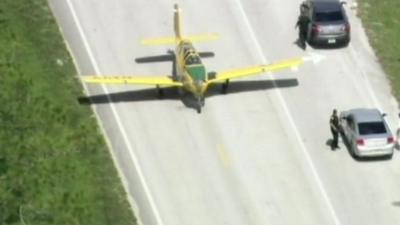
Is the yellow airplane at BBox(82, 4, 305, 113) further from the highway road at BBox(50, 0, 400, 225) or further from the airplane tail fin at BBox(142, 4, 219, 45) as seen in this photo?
the highway road at BBox(50, 0, 400, 225)

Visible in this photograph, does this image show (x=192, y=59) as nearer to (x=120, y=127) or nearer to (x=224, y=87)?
(x=224, y=87)

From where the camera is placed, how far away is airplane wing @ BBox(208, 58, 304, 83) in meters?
58.9

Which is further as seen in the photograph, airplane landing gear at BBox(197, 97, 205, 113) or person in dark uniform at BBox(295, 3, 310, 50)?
person in dark uniform at BBox(295, 3, 310, 50)

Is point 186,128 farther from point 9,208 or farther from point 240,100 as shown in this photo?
point 9,208

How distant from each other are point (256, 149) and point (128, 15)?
12915mm

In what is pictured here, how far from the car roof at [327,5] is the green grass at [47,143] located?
467 inches

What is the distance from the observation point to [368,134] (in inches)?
2156

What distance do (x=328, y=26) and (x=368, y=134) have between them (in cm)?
920

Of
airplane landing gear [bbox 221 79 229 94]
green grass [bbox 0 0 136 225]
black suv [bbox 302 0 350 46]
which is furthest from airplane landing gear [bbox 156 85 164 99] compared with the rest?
black suv [bbox 302 0 350 46]

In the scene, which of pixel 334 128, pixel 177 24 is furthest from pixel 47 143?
pixel 334 128

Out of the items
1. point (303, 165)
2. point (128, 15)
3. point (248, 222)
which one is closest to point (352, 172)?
point (303, 165)

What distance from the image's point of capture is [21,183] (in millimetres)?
51969

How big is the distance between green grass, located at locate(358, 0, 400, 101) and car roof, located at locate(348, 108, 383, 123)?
13.8 feet

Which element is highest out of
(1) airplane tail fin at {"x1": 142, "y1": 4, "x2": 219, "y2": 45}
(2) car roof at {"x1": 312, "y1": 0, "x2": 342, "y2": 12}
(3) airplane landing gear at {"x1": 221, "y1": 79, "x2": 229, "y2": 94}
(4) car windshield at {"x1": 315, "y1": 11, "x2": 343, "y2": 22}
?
(2) car roof at {"x1": 312, "y1": 0, "x2": 342, "y2": 12}
